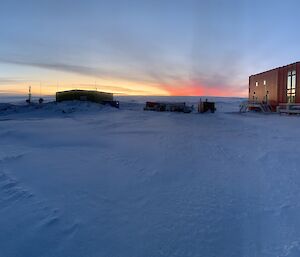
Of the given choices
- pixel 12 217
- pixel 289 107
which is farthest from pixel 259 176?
pixel 289 107

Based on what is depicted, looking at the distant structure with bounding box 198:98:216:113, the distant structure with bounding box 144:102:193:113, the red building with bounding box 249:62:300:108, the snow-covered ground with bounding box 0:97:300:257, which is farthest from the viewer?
the distant structure with bounding box 144:102:193:113

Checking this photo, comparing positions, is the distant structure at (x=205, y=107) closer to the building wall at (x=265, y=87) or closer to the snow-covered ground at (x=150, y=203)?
the building wall at (x=265, y=87)

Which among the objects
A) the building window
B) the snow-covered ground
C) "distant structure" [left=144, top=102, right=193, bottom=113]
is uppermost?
the building window

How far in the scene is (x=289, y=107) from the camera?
71.8 ft

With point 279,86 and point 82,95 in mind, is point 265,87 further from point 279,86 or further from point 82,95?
point 82,95

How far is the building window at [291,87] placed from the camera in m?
23.7

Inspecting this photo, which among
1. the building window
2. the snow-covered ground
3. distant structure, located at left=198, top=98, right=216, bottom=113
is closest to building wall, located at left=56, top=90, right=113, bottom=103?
distant structure, located at left=198, top=98, right=216, bottom=113

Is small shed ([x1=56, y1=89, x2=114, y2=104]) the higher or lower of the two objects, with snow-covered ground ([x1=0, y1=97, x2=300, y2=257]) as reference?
higher

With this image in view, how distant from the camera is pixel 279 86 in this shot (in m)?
25.7

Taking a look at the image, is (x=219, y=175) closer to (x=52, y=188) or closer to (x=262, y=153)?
(x=262, y=153)

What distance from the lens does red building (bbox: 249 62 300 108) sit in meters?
23.5

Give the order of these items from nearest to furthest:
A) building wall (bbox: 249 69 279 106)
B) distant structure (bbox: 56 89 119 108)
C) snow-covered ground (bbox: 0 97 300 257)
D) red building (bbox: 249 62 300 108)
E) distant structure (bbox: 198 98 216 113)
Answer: snow-covered ground (bbox: 0 97 300 257) < red building (bbox: 249 62 300 108) < building wall (bbox: 249 69 279 106) < distant structure (bbox: 198 98 216 113) < distant structure (bbox: 56 89 119 108)

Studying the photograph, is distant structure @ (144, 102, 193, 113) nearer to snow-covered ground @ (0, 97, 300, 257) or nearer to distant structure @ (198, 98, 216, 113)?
distant structure @ (198, 98, 216, 113)

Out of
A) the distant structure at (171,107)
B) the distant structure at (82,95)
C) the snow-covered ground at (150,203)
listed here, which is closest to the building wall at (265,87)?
the distant structure at (171,107)
